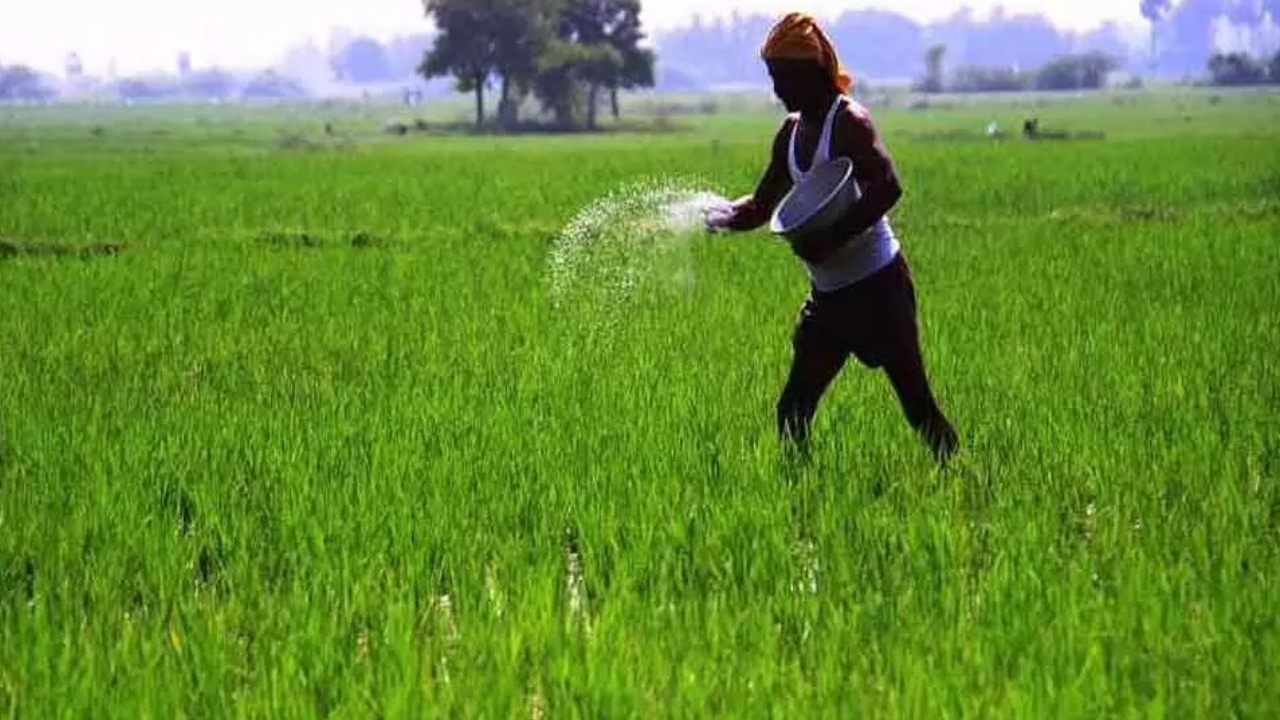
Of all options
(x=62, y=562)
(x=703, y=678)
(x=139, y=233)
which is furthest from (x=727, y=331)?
(x=139, y=233)

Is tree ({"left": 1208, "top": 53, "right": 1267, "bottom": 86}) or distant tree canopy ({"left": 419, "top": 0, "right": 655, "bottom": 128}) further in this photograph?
tree ({"left": 1208, "top": 53, "right": 1267, "bottom": 86})

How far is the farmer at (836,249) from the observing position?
10.5 feet

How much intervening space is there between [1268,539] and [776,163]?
141cm

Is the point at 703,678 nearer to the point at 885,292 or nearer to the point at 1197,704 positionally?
the point at 1197,704

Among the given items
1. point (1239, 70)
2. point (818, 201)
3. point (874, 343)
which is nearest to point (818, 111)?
point (818, 201)

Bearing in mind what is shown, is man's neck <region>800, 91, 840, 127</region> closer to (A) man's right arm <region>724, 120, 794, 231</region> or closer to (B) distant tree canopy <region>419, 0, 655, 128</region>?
(A) man's right arm <region>724, 120, 794, 231</region>

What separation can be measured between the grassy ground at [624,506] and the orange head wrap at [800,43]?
0.78 meters

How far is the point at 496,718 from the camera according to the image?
2092 millimetres

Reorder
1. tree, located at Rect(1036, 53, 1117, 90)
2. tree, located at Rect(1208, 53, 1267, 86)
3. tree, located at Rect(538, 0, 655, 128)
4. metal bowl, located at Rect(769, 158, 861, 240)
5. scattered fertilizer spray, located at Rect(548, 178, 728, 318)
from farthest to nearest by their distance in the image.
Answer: tree, located at Rect(1036, 53, 1117, 90)
tree, located at Rect(1208, 53, 1267, 86)
tree, located at Rect(538, 0, 655, 128)
scattered fertilizer spray, located at Rect(548, 178, 728, 318)
metal bowl, located at Rect(769, 158, 861, 240)

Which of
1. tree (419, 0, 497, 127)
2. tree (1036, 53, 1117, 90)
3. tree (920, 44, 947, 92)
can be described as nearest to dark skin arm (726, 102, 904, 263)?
tree (419, 0, 497, 127)

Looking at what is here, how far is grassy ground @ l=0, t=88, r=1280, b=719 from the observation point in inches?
88.6

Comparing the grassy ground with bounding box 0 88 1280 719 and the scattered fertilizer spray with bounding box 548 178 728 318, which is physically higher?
the scattered fertilizer spray with bounding box 548 178 728 318

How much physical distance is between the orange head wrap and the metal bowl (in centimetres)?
24

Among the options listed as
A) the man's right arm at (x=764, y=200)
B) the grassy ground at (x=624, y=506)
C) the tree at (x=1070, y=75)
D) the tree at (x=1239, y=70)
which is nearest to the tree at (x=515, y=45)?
the grassy ground at (x=624, y=506)
